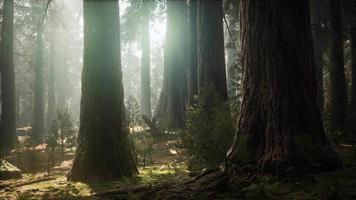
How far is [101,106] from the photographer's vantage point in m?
7.29

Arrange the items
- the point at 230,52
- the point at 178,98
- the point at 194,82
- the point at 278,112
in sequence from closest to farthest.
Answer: the point at 278,112, the point at 194,82, the point at 178,98, the point at 230,52

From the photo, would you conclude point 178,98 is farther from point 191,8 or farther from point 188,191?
point 188,191

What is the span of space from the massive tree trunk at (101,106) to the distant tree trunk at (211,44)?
13.9 feet

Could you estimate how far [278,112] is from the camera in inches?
212

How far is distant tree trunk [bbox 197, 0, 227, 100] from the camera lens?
1142 cm

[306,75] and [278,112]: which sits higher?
[306,75]

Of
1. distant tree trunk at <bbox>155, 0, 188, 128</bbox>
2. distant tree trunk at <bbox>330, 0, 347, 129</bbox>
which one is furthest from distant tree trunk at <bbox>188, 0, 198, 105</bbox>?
distant tree trunk at <bbox>330, 0, 347, 129</bbox>

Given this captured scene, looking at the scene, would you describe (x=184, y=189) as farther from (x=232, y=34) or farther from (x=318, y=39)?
(x=318, y=39)

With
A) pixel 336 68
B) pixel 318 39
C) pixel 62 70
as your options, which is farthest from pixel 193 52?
pixel 62 70

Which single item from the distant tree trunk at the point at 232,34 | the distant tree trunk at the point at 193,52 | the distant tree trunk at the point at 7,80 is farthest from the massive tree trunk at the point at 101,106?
the distant tree trunk at the point at 7,80

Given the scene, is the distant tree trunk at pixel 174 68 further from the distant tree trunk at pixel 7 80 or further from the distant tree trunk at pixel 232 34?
the distant tree trunk at pixel 7 80

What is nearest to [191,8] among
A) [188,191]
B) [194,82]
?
[194,82]

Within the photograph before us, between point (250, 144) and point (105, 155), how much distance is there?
268 centimetres

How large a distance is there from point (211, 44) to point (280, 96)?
6.34 metres
